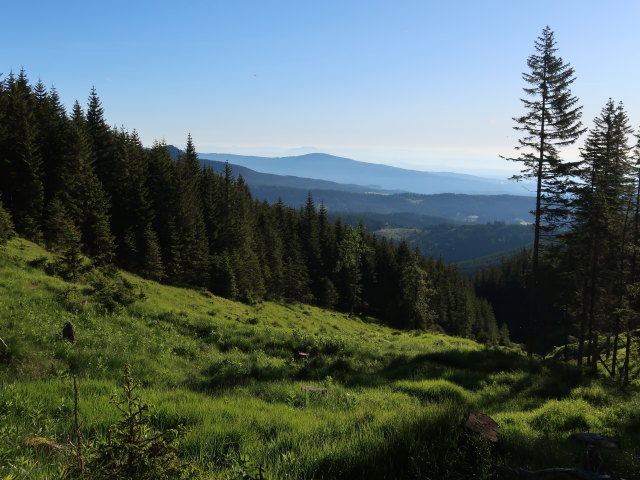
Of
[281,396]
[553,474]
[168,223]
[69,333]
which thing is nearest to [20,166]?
[168,223]

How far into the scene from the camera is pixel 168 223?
50094 millimetres

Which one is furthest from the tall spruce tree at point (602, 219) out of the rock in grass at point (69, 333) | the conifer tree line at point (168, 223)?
the conifer tree line at point (168, 223)

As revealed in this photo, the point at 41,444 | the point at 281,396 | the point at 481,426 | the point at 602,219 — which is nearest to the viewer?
the point at 41,444

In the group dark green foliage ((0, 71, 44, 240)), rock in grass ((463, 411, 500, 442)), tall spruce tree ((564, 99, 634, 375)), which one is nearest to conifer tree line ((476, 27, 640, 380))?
tall spruce tree ((564, 99, 634, 375))

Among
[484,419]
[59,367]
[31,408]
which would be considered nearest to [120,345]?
[59,367]

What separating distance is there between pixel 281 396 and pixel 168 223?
150 feet

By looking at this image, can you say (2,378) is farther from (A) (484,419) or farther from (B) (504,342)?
(B) (504,342)

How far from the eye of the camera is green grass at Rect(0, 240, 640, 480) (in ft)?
14.0

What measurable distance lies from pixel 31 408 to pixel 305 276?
68568 mm

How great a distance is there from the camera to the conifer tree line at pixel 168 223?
36938 millimetres

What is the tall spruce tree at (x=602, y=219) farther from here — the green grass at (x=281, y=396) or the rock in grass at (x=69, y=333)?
the rock in grass at (x=69, y=333)

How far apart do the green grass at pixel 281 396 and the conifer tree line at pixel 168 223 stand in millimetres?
11228

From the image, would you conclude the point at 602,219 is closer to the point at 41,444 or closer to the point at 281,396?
the point at 281,396

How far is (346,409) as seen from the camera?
7.75 m
